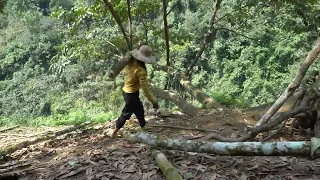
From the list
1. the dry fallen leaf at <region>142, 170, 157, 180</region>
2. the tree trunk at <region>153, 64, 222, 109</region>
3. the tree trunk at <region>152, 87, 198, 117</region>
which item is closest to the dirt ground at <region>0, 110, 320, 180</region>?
the dry fallen leaf at <region>142, 170, 157, 180</region>

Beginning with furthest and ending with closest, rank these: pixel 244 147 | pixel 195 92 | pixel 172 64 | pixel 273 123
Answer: pixel 172 64
pixel 195 92
pixel 273 123
pixel 244 147

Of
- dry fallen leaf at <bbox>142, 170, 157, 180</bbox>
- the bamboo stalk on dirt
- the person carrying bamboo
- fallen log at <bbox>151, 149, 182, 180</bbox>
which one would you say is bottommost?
dry fallen leaf at <bbox>142, 170, 157, 180</bbox>

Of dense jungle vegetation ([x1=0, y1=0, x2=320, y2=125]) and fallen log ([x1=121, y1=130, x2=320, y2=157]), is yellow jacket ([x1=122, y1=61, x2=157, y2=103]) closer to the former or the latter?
fallen log ([x1=121, y1=130, x2=320, y2=157])

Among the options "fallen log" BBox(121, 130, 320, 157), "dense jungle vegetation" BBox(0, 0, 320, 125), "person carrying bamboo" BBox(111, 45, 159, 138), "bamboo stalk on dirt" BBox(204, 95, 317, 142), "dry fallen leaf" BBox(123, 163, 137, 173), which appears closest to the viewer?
"fallen log" BBox(121, 130, 320, 157)

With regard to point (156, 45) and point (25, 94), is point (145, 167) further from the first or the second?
point (25, 94)

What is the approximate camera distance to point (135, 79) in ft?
18.1

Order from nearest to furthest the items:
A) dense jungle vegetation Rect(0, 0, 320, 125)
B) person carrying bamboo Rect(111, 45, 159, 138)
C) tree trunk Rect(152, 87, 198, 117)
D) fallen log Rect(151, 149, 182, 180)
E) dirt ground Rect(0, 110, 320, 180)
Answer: fallen log Rect(151, 149, 182, 180) → dirt ground Rect(0, 110, 320, 180) → person carrying bamboo Rect(111, 45, 159, 138) → tree trunk Rect(152, 87, 198, 117) → dense jungle vegetation Rect(0, 0, 320, 125)

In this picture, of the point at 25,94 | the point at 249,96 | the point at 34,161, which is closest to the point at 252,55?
the point at 249,96

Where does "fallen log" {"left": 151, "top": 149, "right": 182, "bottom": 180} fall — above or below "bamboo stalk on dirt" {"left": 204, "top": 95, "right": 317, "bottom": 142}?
below

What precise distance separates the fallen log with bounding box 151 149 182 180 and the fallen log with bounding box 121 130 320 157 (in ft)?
0.30

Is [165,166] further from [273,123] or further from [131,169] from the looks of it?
[273,123]

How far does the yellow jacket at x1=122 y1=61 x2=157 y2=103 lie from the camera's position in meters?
5.38

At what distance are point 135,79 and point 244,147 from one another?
2611 mm

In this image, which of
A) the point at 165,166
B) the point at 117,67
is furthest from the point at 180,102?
the point at 165,166
